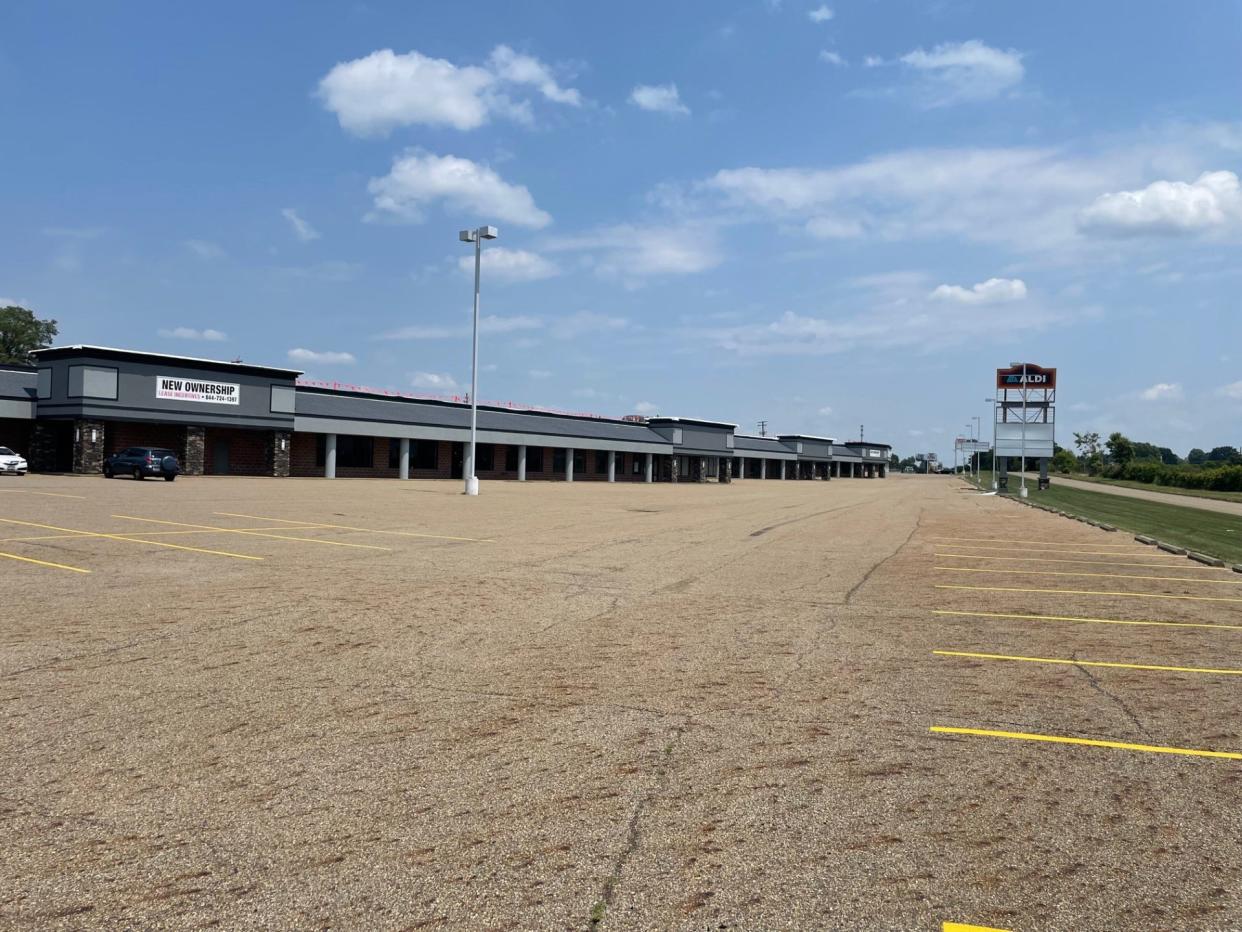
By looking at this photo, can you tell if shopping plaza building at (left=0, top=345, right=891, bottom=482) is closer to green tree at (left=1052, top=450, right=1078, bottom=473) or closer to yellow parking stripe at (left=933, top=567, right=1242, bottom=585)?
yellow parking stripe at (left=933, top=567, right=1242, bottom=585)

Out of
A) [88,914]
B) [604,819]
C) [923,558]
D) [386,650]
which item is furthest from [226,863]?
[923,558]

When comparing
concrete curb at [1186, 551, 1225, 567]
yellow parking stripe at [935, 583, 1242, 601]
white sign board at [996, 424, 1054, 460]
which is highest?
white sign board at [996, 424, 1054, 460]

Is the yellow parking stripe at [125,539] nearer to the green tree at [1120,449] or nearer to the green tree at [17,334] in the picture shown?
the green tree at [17,334]

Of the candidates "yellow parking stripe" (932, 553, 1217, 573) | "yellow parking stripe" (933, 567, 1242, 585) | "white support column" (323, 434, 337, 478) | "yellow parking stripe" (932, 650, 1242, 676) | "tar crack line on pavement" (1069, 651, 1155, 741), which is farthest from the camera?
"white support column" (323, 434, 337, 478)

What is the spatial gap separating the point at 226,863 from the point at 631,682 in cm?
360

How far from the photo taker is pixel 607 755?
17.2ft

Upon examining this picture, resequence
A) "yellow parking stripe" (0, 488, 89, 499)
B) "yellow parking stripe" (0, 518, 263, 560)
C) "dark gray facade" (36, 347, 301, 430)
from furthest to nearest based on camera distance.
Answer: "dark gray facade" (36, 347, 301, 430)
"yellow parking stripe" (0, 488, 89, 499)
"yellow parking stripe" (0, 518, 263, 560)

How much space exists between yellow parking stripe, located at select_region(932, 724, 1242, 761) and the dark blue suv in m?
43.0

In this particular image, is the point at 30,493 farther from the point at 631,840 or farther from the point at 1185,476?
the point at 1185,476

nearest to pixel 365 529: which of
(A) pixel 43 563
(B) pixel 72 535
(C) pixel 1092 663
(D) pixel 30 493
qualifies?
(B) pixel 72 535

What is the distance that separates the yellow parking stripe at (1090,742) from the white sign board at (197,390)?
164 ft

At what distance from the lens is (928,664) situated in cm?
786

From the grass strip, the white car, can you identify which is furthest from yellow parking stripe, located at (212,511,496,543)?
the white car

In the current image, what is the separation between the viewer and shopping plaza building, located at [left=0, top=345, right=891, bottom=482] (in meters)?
46.2
